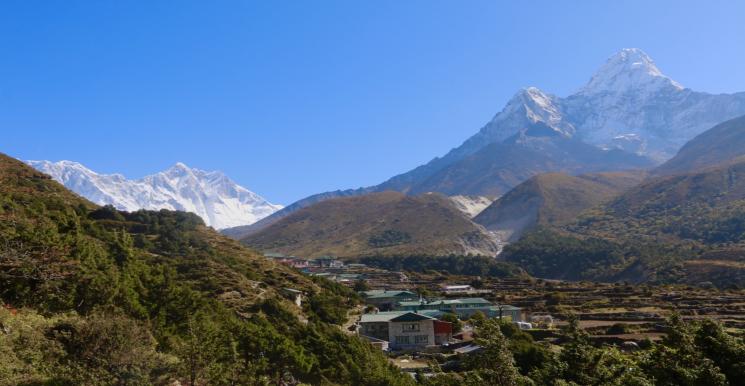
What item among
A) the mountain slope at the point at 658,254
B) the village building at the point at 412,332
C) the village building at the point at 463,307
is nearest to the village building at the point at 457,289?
the village building at the point at 463,307

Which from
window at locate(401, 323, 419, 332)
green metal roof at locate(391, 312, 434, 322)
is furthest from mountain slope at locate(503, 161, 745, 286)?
window at locate(401, 323, 419, 332)

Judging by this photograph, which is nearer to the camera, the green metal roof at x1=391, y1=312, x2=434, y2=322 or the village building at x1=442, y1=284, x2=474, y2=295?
the green metal roof at x1=391, y1=312, x2=434, y2=322

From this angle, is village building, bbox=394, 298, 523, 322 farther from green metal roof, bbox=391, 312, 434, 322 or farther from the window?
the window

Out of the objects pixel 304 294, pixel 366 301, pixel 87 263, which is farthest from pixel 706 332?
pixel 366 301

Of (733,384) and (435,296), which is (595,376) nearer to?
(733,384)

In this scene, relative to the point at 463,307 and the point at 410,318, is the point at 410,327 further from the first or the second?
the point at 463,307

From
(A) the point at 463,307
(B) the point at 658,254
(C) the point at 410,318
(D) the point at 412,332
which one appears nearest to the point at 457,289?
(A) the point at 463,307

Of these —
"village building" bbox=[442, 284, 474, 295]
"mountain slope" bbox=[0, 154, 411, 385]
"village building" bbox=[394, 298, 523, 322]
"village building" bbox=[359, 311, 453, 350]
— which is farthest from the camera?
"village building" bbox=[442, 284, 474, 295]

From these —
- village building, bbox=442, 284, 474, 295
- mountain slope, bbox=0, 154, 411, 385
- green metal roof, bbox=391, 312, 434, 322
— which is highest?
mountain slope, bbox=0, 154, 411, 385

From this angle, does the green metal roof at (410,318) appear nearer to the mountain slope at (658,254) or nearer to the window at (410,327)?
the window at (410,327)
